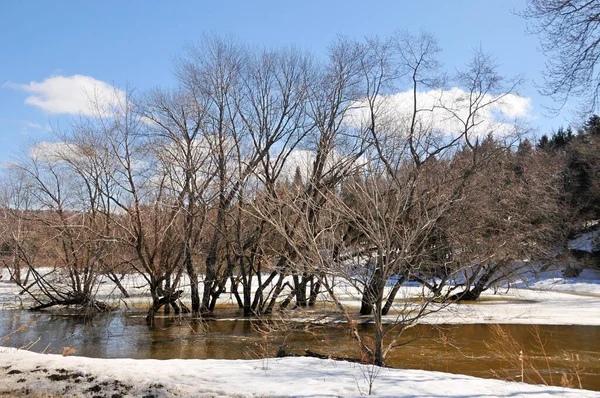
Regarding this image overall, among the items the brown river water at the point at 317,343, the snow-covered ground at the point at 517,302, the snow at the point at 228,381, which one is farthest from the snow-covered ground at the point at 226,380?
the snow-covered ground at the point at 517,302

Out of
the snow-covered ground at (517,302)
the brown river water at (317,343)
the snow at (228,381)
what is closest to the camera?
the snow at (228,381)

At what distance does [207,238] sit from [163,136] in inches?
201

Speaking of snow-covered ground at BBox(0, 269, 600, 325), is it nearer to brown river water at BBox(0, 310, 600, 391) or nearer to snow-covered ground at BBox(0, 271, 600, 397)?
brown river water at BBox(0, 310, 600, 391)

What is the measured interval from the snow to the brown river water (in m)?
2.51

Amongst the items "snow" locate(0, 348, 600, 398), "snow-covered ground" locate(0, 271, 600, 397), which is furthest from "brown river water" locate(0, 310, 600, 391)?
"snow" locate(0, 348, 600, 398)

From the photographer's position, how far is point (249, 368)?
23.6ft

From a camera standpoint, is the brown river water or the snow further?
the brown river water

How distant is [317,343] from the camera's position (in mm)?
13812

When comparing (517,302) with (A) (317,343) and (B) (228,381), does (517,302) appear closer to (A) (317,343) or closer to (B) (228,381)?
(A) (317,343)

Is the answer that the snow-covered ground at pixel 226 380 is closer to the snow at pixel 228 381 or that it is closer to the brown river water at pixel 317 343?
the snow at pixel 228 381

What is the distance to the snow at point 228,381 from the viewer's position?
593 cm

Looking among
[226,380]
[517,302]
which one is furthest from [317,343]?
[517,302]

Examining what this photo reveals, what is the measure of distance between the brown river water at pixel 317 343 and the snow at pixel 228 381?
8.22 feet

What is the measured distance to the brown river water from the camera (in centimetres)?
1075
